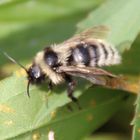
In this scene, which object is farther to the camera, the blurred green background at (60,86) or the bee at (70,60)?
the bee at (70,60)

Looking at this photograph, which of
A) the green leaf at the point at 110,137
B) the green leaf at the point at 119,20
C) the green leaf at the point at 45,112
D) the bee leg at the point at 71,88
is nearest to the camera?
the green leaf at the point at 45,112

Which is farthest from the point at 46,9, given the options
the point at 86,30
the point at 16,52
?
the point at 86,30

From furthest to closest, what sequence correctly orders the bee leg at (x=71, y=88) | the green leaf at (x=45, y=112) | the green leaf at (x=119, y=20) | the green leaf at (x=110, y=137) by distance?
1. the green leaf at (x=110, y=137)
2. the green leaf at (x=119, y=20)
3. the bee leg at (x=71, y=88)
4. the green leaf at (x=45, y=112)

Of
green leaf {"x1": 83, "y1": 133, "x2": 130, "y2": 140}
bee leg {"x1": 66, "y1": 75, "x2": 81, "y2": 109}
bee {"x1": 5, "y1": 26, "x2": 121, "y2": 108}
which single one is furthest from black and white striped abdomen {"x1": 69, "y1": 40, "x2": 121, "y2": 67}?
green leaf {"x1": 83, "y1": 133, "x2": 130, "y2": 140}

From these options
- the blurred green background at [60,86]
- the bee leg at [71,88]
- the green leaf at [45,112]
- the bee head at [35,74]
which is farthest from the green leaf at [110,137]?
the bee head at [35,74]

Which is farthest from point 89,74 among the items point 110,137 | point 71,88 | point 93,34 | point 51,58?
point 110,137

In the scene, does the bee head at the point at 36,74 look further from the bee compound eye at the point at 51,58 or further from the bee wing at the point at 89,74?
the bee wing at the point at 89,74

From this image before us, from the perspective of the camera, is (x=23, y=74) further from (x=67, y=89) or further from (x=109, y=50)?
(x=109, y=50)

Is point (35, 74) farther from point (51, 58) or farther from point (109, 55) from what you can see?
point (109, 55)
